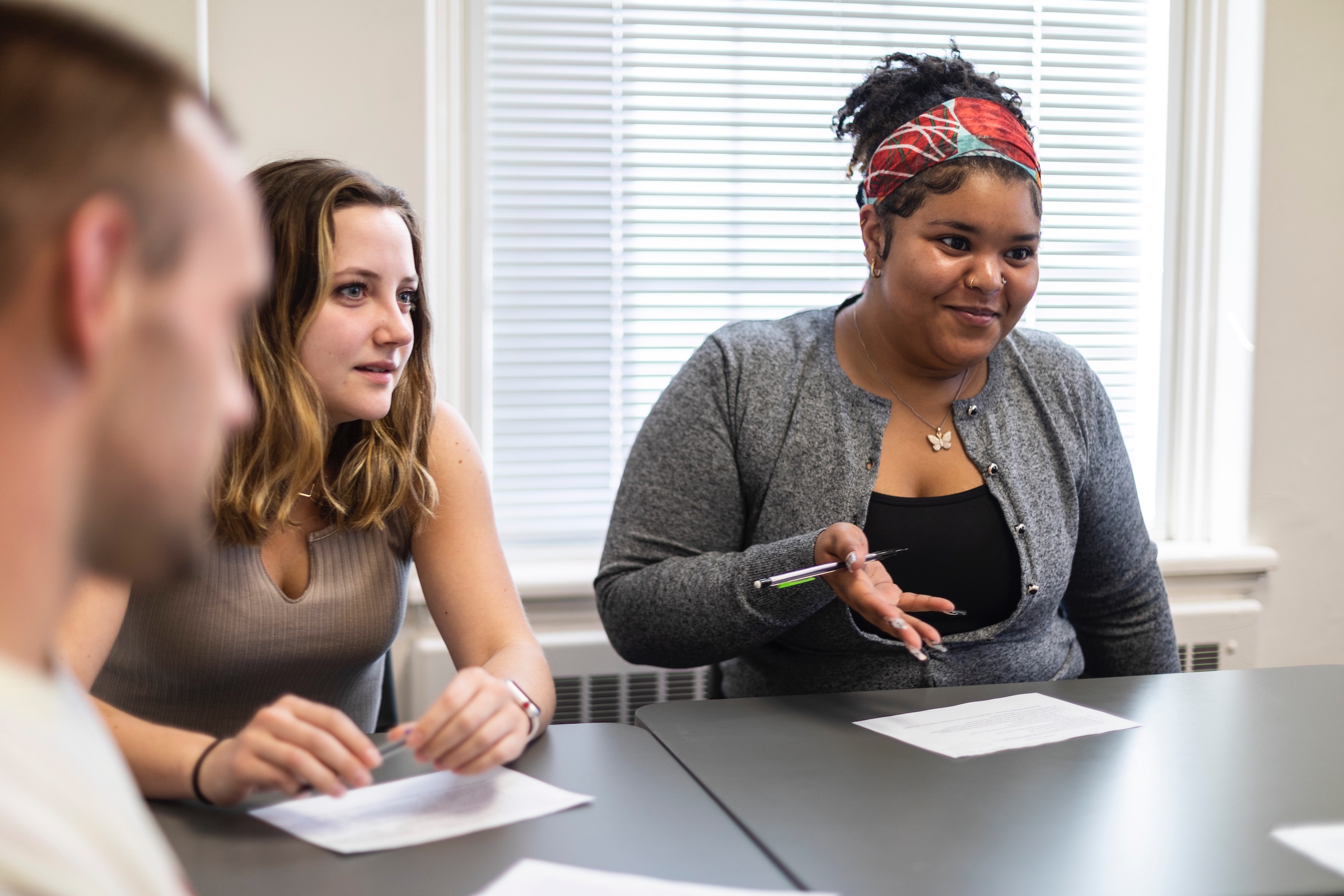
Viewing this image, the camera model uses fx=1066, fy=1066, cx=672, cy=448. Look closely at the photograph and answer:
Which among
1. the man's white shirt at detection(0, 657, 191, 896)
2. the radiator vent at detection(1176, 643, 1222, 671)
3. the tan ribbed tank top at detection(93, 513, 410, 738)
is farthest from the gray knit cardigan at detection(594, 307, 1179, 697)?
the man's white shirt at detection(0, 657, 191, 896)

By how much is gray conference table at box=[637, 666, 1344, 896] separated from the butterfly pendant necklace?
0.42 meters

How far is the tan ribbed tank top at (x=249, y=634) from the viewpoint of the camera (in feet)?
4.10

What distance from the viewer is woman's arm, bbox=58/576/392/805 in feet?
2.97

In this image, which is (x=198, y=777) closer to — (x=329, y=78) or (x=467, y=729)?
(x=467, y=729)

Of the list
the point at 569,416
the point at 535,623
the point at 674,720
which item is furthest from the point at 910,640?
the point at 569,416

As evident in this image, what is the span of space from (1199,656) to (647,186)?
168 cm

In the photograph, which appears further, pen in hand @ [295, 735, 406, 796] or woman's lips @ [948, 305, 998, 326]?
woman's lips @ [948, 305, 998, 326]

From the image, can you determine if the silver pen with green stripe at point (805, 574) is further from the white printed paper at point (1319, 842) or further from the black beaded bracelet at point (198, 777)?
the black beaded bracelet at point (198, 777)

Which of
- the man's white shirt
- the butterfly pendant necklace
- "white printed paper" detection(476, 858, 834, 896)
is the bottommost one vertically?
"white printed paper" detection(476, 858, 834, 896)

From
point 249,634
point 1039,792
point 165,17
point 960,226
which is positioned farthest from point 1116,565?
point 165,17

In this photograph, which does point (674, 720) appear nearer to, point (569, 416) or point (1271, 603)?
point (569, 416)

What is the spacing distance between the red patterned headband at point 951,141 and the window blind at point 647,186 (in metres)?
0.84

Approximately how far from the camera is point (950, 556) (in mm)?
1563

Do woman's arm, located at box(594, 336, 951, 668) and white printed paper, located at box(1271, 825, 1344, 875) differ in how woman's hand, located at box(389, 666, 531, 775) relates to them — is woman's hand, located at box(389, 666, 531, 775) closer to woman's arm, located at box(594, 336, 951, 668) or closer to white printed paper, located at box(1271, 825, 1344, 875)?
woman's arm, located at box(594, 336, 951, 668)
